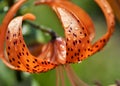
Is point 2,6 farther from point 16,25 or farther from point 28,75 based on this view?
point 16,25

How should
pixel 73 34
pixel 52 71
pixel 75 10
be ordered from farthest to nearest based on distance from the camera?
pixel 52 71 → pixel 75 10 → pixel 73 34

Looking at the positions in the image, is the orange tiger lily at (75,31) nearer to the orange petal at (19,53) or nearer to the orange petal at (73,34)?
the orange petal at (73,34)

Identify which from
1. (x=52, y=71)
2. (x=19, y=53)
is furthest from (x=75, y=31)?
(x=52, y=71)

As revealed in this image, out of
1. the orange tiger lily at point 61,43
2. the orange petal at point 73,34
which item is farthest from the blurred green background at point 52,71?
the orange petal at point 73,34

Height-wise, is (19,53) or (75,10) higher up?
(75,10)

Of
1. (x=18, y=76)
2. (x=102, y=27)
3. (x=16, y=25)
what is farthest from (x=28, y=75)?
(x=102, y=27)

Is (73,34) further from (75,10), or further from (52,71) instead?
(52,71)
